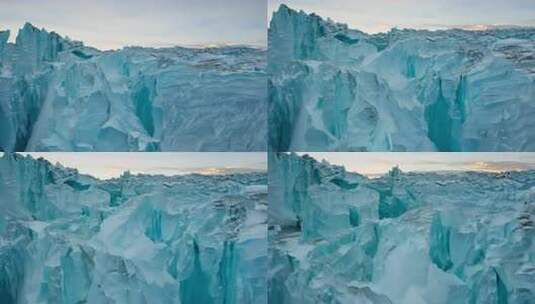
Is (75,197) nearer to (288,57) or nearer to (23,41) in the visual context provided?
(23,41)

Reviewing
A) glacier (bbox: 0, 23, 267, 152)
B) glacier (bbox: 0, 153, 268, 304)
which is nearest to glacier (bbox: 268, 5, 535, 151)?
glacier (bbox: 0, 23, 267, 152)

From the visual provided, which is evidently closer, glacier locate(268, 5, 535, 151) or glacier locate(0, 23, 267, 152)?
glacier locate(268, 5, 535, 151)

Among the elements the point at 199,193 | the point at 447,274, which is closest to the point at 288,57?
the point at 199,193

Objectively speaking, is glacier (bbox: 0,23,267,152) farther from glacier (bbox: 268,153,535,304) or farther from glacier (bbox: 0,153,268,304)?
glacier (bbox: 268,153,535,304)

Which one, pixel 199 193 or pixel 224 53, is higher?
pixel 224 53

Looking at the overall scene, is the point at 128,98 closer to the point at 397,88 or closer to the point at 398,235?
the point at 397,88

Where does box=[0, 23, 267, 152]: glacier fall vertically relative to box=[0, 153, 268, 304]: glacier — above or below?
above

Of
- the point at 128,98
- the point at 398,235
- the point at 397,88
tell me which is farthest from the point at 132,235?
the point at 397,88
